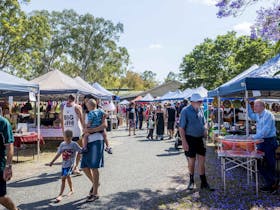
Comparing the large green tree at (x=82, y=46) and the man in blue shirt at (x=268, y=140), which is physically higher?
the large green tree at (x=82, y=46)

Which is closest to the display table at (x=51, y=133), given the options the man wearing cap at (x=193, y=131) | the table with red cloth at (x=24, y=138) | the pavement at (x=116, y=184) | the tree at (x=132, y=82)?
the table with red cloth at (x=24, y=138)

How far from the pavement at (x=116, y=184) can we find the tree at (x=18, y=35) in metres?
17.0

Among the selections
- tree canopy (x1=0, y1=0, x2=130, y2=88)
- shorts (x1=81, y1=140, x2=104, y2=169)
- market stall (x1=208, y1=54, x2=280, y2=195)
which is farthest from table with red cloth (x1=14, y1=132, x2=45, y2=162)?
tree canopy (x1=0, y1=0, x2=130, y2=88)

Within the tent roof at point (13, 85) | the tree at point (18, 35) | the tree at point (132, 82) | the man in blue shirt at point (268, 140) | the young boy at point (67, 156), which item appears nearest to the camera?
the young boy at point (67, 156)

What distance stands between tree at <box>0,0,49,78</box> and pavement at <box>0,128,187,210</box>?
17043 mm

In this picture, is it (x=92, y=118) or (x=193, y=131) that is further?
(x=193, y=131)

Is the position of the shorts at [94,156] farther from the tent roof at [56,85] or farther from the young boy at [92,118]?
the tent roof at [56,85]

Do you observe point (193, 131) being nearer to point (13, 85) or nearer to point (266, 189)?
point (266, 189)

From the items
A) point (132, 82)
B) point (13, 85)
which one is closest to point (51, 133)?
point (13, 85)

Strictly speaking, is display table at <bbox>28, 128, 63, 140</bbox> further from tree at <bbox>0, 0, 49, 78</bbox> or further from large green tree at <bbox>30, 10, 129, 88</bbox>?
→ large green tree at <bbox>30, 10, 129, 88</bbox>

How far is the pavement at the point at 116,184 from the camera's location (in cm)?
505

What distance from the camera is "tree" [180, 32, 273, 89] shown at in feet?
115

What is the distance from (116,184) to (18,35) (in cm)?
2109

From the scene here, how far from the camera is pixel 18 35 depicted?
2370cm
